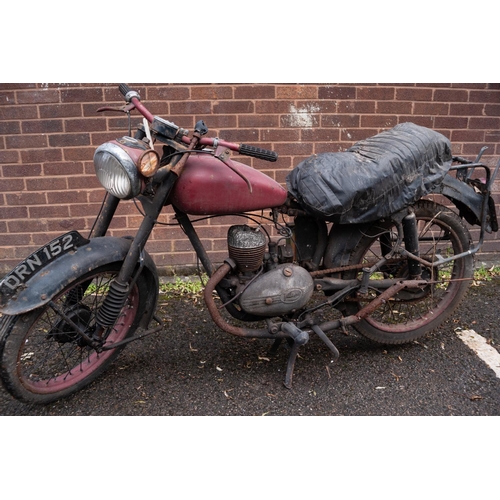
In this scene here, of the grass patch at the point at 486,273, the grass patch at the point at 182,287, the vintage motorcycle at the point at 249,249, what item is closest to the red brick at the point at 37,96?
the vintage motorcycle at the point at 249,249

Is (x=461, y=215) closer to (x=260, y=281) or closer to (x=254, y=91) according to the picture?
(x=260, y=281)

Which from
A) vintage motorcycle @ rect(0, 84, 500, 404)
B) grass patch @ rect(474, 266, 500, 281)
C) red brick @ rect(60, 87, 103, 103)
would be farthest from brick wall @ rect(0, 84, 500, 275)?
vintage motorcycle @ rect(0, 84, 500, 404)

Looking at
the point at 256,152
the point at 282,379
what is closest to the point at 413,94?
the point at 256,152

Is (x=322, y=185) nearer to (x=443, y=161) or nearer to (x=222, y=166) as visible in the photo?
(x=222, y=166)

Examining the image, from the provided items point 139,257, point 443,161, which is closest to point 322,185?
point 443,161

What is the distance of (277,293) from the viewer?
270 centimetres

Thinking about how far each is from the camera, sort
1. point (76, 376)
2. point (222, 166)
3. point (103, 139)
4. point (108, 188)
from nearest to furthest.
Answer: point (108, 188) → point (222, 166) → point (76, 376) → point (103, 139)

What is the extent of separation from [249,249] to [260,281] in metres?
0.20

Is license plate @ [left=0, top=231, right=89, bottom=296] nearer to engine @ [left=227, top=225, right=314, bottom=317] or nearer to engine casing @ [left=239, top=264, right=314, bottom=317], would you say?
engine @ [left=227, top=225, right=314, bottom=317]

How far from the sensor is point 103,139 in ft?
13.4

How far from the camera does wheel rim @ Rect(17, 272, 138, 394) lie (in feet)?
8.67

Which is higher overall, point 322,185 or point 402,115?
point 402,115

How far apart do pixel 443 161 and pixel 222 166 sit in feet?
4.45

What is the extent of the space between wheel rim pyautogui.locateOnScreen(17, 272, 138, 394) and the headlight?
56 cm
